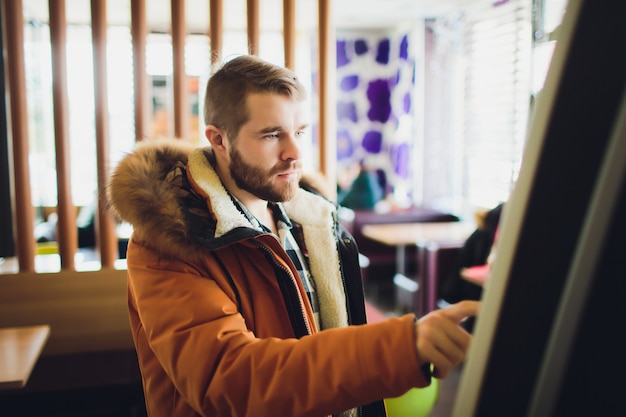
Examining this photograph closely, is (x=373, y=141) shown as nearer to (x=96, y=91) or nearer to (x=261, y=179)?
(x=96, y=91)

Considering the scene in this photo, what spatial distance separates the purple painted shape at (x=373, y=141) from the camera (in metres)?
7.45

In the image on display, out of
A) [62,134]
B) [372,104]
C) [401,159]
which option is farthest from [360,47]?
[62,134]

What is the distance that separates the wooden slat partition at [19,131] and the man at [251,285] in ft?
4.21

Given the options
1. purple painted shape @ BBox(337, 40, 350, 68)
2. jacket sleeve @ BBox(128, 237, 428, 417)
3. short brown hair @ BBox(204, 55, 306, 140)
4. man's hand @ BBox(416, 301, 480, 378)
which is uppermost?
purple painted shape @ BBox(337, 40, 350, 68)

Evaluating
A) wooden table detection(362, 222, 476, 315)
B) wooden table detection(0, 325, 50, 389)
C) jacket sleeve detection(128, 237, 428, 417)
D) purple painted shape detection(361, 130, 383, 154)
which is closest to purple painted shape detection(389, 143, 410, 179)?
purple painted shape detection(361, 130, 383, 154)

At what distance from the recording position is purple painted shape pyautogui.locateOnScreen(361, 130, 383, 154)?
745 centimetres

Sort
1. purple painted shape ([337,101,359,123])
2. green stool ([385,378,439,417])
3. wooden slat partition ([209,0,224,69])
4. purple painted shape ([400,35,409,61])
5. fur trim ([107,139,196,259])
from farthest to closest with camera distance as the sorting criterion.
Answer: purple painted shape ([337,101,359,123]), purple painted shape ([400,35,409,61]), wooden slat partition ([209,0,224,69]), green stool ([385,378,439,417]), fur trim ([107,139,196,259])

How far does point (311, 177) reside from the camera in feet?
5.25

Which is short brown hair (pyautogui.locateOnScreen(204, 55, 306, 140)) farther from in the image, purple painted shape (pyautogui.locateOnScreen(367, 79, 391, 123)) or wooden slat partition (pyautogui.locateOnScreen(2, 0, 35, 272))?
purple painted shape (pyautogui.locateOnScreen(367, 79, 391, 123))

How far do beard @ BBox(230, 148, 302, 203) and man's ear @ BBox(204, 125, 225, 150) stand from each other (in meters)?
0.06

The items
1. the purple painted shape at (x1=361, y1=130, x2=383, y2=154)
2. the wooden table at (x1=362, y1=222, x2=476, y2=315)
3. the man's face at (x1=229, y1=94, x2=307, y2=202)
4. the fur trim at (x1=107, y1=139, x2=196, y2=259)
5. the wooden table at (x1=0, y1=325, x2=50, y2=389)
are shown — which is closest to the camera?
the fur trim at (x1=107, y1=139, x2=196, y2=259)

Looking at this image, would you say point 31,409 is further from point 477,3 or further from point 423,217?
point 477,3

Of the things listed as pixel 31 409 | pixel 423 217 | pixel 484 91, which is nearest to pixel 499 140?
pixel 484 91

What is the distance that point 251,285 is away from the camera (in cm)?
113
